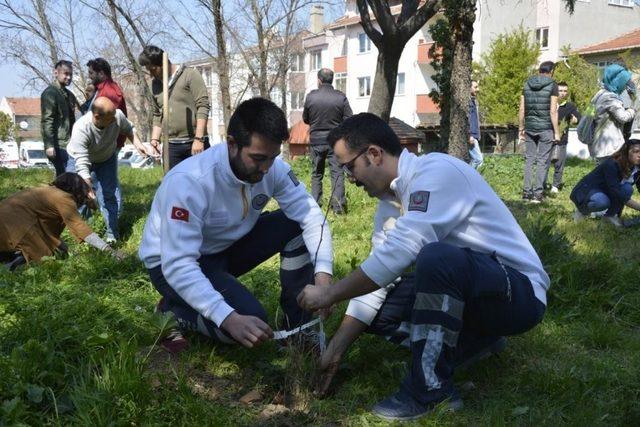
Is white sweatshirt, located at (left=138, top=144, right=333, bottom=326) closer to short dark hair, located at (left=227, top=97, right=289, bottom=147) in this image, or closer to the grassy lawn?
short dark hair, located at (left=227, top=97, right=289, bottom=147)

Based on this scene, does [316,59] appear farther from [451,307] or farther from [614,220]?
[451,307]

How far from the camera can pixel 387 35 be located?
12305mm

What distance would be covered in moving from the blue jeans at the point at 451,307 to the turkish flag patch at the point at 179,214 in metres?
1.00

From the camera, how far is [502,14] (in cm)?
3856

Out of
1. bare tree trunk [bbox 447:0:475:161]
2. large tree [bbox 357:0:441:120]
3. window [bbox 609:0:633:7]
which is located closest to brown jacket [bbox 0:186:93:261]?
bare tree trunk [bbox 447:0:475:161]

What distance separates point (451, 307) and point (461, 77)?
5.48 metres

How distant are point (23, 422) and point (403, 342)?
1.63m

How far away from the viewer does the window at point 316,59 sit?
164 feet

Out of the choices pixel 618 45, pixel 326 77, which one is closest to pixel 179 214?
pixel 326 77

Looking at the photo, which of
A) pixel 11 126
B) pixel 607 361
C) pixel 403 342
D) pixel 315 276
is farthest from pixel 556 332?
pixel 11 126

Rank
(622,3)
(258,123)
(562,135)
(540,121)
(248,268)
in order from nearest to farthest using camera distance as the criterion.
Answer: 1. (258,123)
2. (248,268)
3. (540,121)
4. (562,135)
5. (622,3)

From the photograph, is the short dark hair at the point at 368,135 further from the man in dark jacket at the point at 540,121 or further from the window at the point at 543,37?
the window at the point at 543,37

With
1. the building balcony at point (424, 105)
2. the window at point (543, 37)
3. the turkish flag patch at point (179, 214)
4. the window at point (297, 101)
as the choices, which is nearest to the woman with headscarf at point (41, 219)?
the turkish flag patch at point (179, 214)

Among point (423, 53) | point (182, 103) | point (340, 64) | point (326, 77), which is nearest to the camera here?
point (182, 103)
